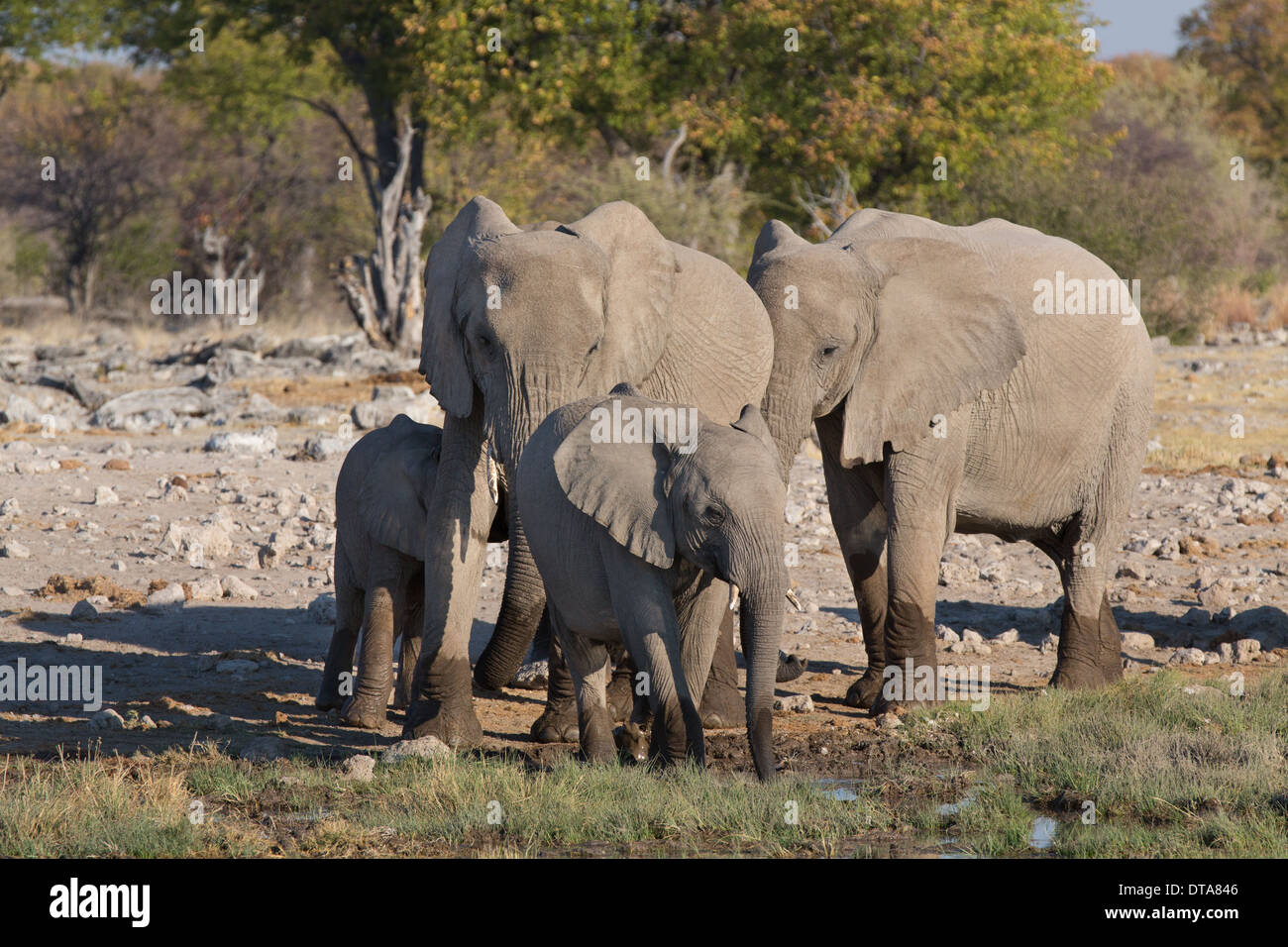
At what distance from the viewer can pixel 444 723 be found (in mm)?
7090

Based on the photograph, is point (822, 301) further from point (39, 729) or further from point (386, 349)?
point (386, 349)

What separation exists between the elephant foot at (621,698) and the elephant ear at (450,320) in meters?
1.70

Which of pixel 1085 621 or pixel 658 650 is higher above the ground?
pixel 658 650

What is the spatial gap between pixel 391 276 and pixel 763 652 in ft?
65.8

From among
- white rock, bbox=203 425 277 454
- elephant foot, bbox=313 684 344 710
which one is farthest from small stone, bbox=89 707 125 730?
white rock, bbox=203 425 277 454

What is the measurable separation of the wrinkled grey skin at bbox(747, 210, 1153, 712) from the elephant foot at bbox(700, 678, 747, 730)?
77 cm

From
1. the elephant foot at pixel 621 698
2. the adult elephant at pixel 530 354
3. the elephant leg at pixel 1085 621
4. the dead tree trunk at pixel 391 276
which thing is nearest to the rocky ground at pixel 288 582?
the elephant leg at pixel 1085 621

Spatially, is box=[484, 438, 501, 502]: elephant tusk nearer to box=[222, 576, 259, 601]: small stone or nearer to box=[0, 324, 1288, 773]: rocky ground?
box=[0, 324, 1288, 773]: rocky ground

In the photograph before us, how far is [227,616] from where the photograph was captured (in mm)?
9789

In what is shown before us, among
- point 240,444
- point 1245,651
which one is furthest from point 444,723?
point 240,444

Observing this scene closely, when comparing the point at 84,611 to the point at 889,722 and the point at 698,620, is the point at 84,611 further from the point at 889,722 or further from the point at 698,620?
the point at 889,722

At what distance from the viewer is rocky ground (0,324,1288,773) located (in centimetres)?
788

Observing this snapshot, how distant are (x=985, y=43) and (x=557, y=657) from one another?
68.3 ft

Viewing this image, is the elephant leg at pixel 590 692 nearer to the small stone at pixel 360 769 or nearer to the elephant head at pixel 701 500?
the elephant head at pixel 701 500
